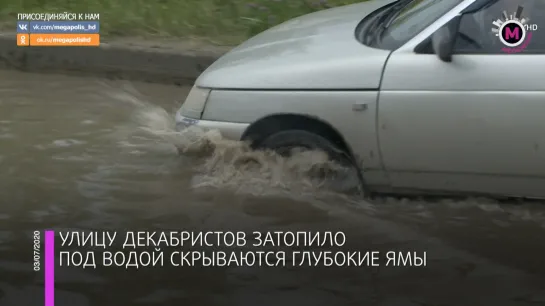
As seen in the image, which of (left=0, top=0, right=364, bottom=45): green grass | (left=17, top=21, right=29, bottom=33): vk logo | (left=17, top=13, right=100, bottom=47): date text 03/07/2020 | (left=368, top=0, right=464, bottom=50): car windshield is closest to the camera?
(left=368, top=0, right=464, bottom=50): car windshield

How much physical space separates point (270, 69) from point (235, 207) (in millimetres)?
887

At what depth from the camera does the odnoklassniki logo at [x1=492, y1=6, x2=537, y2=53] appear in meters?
4.30

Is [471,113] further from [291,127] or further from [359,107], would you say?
[291,127]

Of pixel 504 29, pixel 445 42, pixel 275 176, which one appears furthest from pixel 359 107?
pixel 504 29

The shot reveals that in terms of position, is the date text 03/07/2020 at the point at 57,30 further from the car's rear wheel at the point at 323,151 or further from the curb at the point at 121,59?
the car's rear wheel at the point at 323,151

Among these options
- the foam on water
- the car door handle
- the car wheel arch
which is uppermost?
the car door handle

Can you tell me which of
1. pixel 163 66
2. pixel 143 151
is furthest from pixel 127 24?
pixel 143 151

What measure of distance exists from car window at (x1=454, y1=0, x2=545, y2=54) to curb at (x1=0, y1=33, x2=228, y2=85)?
3.17 metres

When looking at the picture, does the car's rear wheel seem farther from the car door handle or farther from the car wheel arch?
the car door handle

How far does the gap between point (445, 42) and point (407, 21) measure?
2.04 ft

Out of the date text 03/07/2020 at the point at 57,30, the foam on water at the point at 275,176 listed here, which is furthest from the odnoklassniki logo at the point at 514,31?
the date text 03/07/2020 at the point at 57,30

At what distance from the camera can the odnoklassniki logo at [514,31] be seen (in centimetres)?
430

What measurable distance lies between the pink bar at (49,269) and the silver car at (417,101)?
113 centimetres

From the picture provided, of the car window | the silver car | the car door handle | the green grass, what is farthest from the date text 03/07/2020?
the car window
